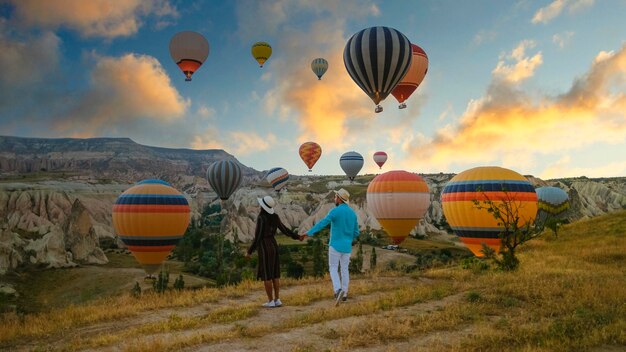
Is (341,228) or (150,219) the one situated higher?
(150,219)

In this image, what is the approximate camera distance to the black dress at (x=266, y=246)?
10648 millimetres

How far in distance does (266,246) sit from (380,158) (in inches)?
3060

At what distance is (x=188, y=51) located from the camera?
4209cm

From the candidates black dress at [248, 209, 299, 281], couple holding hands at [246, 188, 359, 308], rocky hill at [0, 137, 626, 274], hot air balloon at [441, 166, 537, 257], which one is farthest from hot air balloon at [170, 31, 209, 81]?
rocky hill at [0, 137, 626, 274]

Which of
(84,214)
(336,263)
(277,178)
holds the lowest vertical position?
(336,263)

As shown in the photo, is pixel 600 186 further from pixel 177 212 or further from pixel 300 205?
pixel 177 212

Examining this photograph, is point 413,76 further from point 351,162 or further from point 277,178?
point 277,178

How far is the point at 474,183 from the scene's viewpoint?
20.7 metres

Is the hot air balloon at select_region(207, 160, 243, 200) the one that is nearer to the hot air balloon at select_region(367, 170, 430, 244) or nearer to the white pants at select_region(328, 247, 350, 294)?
the hot air balloon at select_region(367, 170, 430, 244)

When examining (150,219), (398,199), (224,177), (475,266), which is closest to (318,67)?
(224,177)

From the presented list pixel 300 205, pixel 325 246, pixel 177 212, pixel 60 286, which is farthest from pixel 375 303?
pixel 300 205

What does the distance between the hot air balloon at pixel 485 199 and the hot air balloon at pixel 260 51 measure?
3923 cm

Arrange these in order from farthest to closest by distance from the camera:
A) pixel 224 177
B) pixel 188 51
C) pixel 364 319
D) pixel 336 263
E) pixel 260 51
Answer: pixel 224 177 → pixel 260 51 → pixel 188 51 → pixel 336 263 → pixel 364 319

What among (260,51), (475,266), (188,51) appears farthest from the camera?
(260,51)
